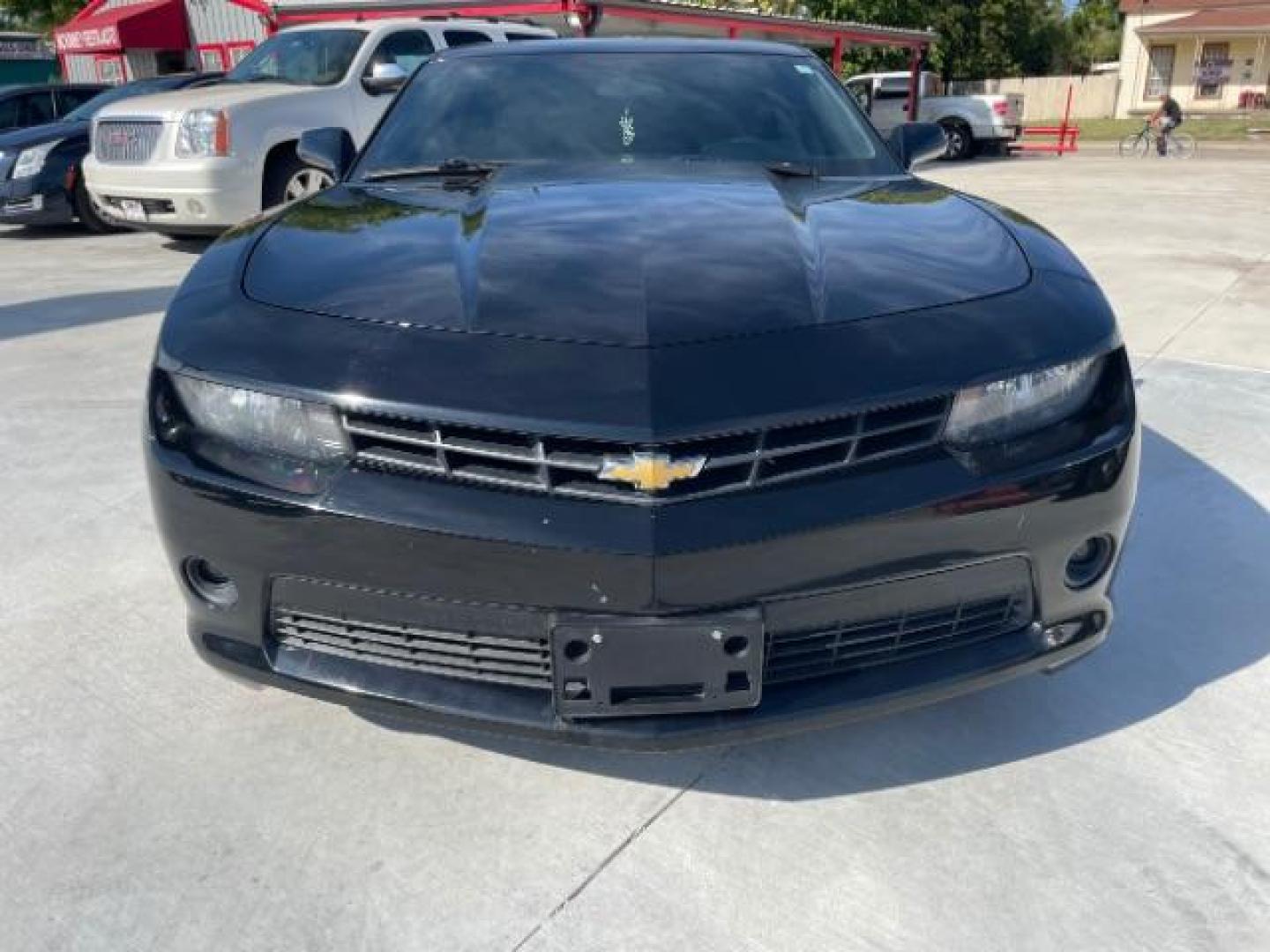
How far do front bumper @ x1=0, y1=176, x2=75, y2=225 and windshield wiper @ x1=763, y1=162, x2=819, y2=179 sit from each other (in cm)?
865

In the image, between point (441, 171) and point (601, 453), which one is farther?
point (441, 171)

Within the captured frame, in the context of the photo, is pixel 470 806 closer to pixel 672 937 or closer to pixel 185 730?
pixel 672 937

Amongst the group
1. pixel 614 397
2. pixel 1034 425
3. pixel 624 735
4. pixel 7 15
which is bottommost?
pixel 624 735

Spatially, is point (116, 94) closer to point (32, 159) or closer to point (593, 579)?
point (32, 159)

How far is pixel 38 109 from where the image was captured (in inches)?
438

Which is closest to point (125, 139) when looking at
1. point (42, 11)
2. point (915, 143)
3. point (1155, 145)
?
point (915, 143)

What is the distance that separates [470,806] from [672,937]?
0.49 meters

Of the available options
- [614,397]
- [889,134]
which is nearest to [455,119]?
[889,134]

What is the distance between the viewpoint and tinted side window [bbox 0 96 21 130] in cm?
1074

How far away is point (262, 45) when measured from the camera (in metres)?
8.38

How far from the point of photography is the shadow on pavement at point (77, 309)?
5.80 m

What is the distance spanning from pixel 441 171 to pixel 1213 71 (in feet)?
141

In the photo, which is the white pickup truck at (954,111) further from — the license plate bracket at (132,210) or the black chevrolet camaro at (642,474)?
the black chevrolet camaro at (642,474)

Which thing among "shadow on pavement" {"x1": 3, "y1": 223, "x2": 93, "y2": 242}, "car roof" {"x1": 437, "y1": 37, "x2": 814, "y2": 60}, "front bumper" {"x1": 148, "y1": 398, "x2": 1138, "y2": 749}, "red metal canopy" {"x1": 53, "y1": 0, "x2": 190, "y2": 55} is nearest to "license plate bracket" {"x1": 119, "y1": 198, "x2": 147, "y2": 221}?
"shadow on pavement" {"x1": 3, "y1": 223, "x2": 93, "y2": 242}
